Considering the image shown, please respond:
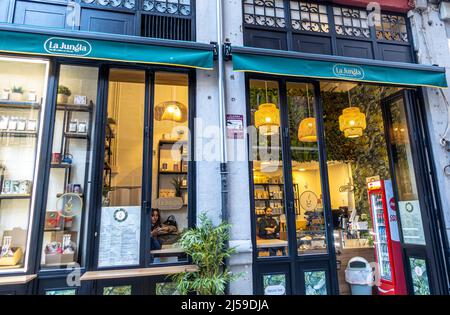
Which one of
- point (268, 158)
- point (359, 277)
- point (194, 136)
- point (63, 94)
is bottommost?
point (359, 277)

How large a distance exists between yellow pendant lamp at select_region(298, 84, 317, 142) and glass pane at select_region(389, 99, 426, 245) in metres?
1.83

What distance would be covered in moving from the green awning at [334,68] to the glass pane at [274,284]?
2742 mm

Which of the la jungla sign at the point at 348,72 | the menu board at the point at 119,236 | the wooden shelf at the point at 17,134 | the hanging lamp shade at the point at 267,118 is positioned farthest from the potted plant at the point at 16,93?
the la jungla sign at the point at 348,72

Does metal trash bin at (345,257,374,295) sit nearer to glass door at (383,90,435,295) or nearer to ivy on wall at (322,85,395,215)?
glass door at (383,90,435,295)

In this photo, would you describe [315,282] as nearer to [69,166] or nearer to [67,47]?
[69,166]

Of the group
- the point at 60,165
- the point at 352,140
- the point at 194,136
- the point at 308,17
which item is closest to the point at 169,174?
the point at 194,136

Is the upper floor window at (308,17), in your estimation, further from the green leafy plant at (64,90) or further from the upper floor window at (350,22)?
the green leafy plant at (64,90)

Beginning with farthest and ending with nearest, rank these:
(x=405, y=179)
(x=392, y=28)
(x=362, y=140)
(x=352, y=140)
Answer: (x=352, y=140), (x=362, y=140), (x=392, y=28), (x=405, y=179)

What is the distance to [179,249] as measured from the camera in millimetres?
3783

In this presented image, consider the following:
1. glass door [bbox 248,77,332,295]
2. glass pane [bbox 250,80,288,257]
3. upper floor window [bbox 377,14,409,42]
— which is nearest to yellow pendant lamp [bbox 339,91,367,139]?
upper floor window [bbox 377,14,409,42]

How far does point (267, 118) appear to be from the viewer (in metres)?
4.37

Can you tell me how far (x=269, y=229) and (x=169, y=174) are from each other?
1770mm

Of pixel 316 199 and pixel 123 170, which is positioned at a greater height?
pixel 123 170

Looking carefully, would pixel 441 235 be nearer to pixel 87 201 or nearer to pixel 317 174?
pixel 317 174
